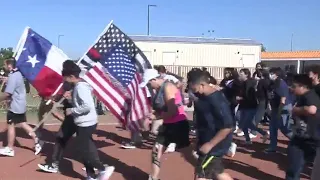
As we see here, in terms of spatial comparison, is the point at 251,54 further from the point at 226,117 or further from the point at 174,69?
the point at 226,117

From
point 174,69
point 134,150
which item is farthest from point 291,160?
point 174,69

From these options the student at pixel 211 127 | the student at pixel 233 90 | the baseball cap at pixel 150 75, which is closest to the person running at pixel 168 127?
the baseball cap at pixel 150 75

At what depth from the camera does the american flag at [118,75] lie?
8.90m

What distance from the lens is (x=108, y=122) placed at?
1505 centimetres

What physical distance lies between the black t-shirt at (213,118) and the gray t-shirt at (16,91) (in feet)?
14.3

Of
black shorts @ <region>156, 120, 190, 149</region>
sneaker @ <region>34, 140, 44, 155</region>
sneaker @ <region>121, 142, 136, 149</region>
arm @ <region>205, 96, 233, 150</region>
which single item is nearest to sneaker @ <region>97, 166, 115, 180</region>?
black shorts @ <region>156, 120, 190, 149</region>

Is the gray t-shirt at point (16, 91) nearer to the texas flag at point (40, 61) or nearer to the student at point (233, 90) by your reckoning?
the texas flag at point (40, 61)

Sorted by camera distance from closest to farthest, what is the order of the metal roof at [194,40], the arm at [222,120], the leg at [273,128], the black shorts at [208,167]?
the arm at [222,120] → the black shorts at [208,167] → the leg at [273,128] → the metal roof at [194,40]

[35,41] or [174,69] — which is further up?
[35,41]

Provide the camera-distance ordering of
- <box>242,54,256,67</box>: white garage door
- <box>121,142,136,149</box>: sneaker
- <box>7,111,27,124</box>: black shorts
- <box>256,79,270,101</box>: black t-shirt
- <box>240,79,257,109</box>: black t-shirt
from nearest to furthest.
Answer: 1. <box>7,111,27,124</box>: black shorts
2. <box>121,142,136,149</box>: sneaker
3. <box>240,79,257,109</box>: black t-shirt
4. <box>256,79,270,101</box>: black t-shirt
5. <box>242,54,256,67</box>: white garage door

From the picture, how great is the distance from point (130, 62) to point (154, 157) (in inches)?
84.6

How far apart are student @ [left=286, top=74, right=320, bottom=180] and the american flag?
2.96 m

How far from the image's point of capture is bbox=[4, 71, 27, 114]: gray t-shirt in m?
9.34

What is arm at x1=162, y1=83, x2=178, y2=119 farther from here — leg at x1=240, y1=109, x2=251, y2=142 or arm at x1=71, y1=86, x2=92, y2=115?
leg at x1=240, y1=109, x2=251, y2=142
